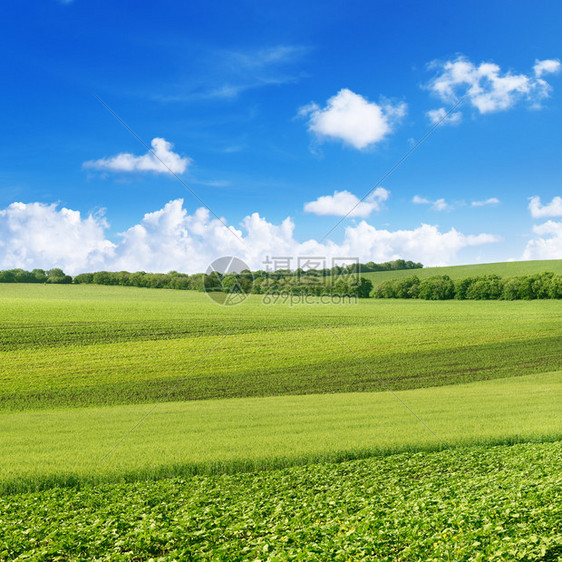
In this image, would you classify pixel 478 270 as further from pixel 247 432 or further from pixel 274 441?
pixel 274 441

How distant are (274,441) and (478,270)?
352ft

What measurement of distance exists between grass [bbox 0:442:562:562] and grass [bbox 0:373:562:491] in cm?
119

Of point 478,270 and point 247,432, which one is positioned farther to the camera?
point 478,270

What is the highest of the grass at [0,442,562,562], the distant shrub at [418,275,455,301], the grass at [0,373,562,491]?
the distant shrub at [418,275,455,301]

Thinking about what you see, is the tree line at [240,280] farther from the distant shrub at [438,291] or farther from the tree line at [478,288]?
the distant shrub at [438,291]

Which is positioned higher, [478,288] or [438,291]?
[478,288]

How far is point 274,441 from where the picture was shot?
679 inches

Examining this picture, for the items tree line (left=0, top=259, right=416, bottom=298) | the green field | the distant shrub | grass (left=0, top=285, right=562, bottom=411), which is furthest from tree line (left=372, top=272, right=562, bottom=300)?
the green field

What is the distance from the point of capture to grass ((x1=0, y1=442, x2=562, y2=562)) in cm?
831

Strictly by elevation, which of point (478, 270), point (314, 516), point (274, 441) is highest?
point (478, 270)

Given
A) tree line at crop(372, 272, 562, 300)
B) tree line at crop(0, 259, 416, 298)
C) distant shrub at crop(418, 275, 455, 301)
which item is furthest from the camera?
distant shrub at crop(418, 275, 455, 301)

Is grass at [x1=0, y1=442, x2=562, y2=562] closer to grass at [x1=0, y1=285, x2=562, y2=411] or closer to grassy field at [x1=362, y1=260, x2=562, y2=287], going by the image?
grass at [x1=0, y1=285, x2=562, y2=411]

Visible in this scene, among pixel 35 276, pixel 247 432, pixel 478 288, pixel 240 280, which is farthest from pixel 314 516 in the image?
pixel 35 276

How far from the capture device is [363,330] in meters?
50.1
